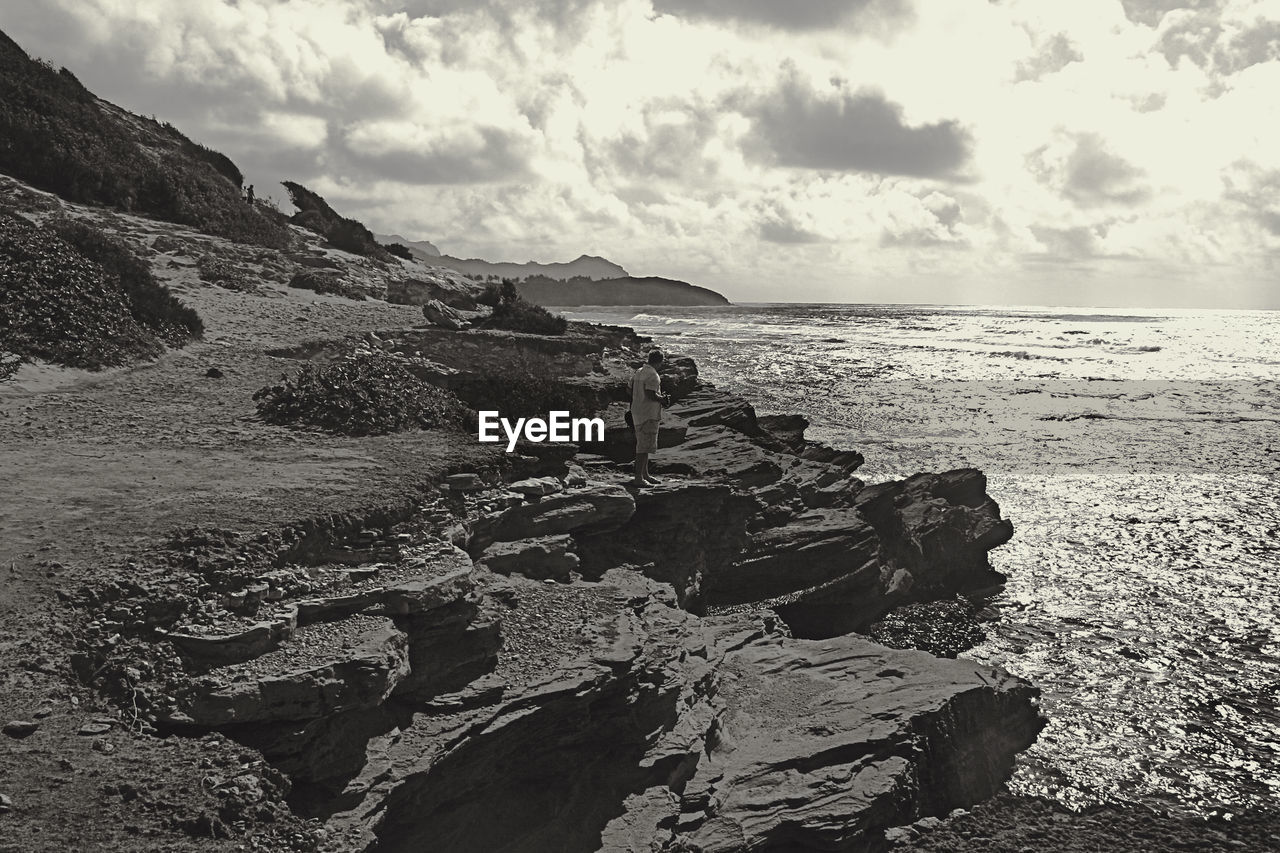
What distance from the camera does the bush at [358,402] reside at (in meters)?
13.0

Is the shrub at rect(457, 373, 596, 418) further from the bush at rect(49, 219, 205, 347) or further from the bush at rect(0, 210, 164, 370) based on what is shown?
the bush at rect(49, 219, 205, 347)

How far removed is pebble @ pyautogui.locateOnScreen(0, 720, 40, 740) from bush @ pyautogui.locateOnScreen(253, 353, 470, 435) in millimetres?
7039

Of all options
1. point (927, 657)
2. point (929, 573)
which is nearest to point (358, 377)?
point (927, 657)

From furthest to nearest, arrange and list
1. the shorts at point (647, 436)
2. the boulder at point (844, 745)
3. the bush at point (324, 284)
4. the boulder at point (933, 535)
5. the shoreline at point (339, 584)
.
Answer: the bush at point (324, 284)
the boulder at point (933, 535)
the shorts at point (647, 436)
the boulder at point (844, 745)
the shoreline at point (339, 584)

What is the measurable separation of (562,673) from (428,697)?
4.64 feet

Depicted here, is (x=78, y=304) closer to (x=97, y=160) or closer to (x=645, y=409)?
(x=645, y=409)

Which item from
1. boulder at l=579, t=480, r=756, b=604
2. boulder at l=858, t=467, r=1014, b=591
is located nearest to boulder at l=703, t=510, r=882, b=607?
boulder at l=579, t=480, r=756, b=604

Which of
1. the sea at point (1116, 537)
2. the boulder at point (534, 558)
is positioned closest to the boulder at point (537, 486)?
the boulder at point (534, 558)

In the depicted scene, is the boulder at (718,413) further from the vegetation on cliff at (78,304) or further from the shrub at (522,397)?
the vegetation on cliff at (78,304)

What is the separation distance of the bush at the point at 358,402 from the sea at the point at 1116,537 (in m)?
10.8

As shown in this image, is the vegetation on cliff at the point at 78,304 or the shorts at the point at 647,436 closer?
the shorts at the point at 647,436

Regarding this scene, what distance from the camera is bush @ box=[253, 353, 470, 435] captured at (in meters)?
13.0

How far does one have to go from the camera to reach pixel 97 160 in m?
27.7

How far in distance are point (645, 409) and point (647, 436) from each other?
0.49m
